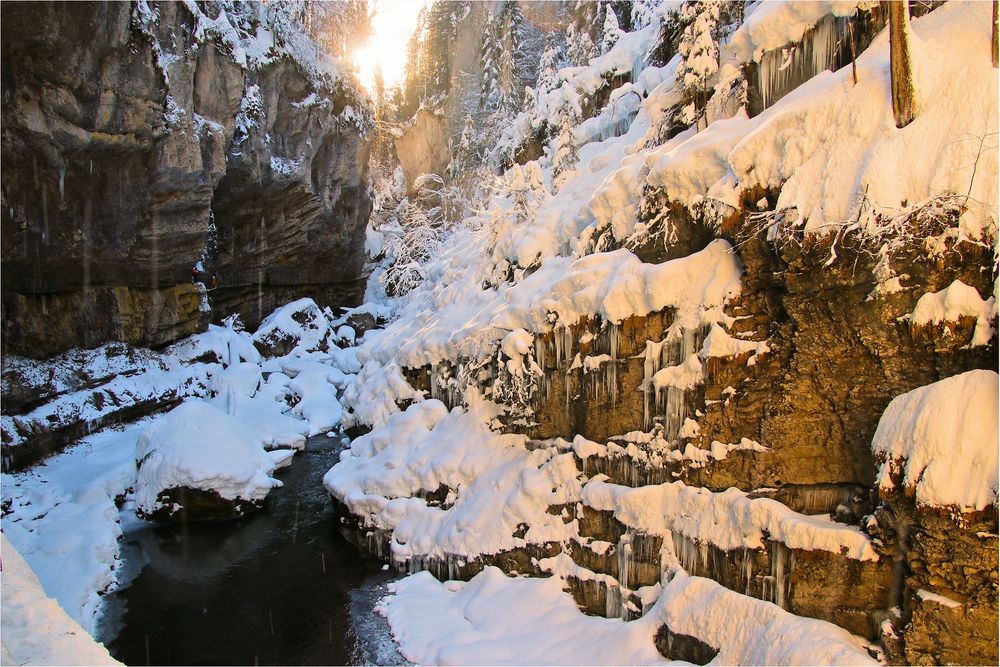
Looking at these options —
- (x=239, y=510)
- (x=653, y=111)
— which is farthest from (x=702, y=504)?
(x=239, y=510)

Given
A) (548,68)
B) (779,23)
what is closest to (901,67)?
(779,23)

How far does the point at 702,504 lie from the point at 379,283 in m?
38.3

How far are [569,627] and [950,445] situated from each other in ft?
20.8

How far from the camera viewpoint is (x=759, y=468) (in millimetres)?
8766

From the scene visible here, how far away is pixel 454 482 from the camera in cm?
1316

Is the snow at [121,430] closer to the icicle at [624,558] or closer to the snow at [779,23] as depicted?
the icicle at [624,558]

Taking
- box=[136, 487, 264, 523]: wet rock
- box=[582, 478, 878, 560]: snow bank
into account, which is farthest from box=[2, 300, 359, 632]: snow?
box=[582, 478, 878, 560]: snow bank

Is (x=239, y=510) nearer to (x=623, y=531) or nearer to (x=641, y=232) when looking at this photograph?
(x=623, y=531)

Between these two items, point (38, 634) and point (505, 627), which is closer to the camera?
point (38, 634)

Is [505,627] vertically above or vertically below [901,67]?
below

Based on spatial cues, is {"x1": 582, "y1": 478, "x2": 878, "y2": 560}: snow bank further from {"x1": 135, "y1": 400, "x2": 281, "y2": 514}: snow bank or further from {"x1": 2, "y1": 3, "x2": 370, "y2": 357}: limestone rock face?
{"x1": 2, "y1": 3, "x2": 370, "y2": 357}: limestone rock face

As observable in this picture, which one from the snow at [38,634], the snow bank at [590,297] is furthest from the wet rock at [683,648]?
the snow at [38,634]

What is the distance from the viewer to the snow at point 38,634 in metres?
4.73

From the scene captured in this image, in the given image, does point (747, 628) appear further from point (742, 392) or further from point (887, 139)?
point (887, 139)
